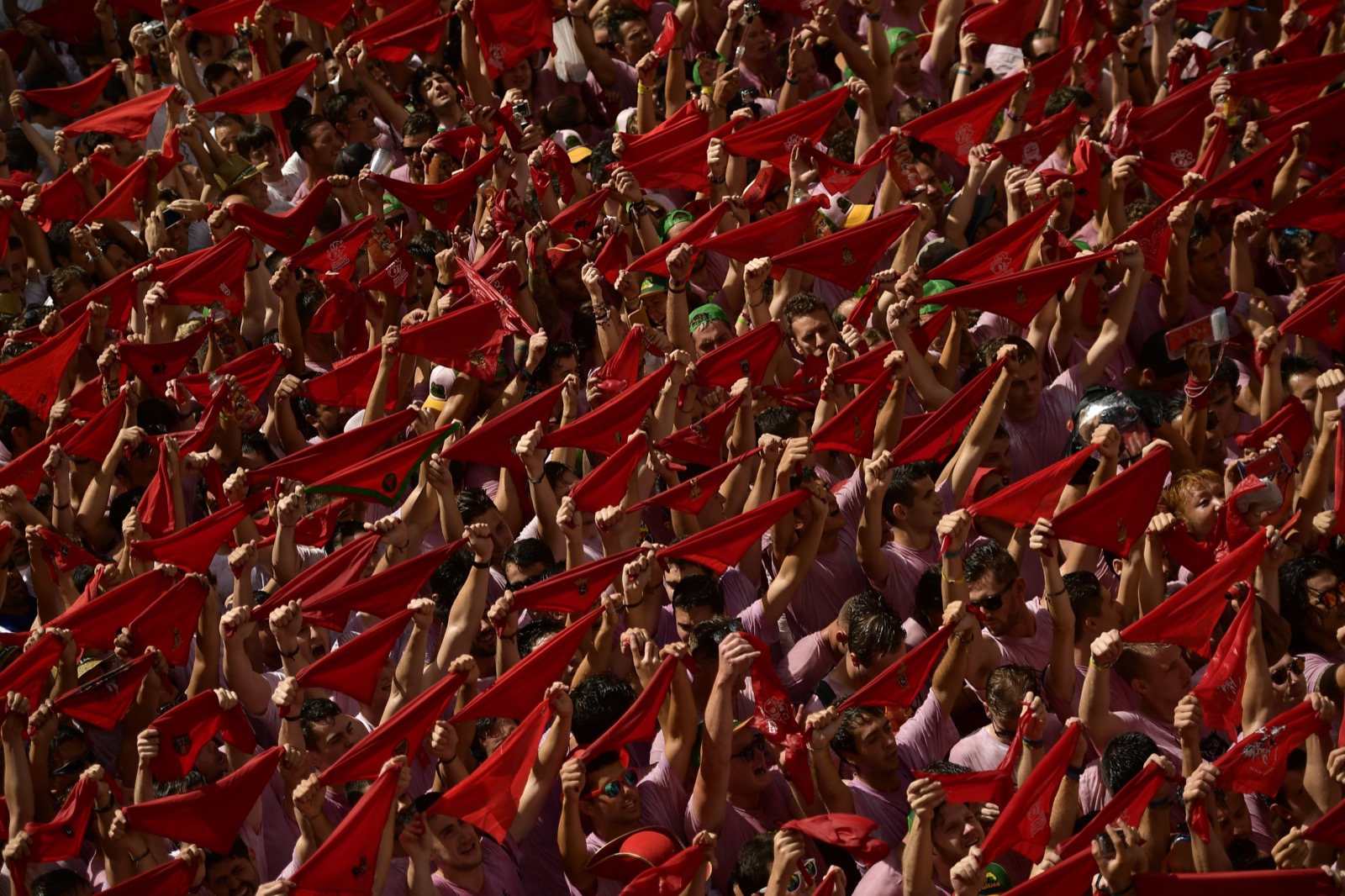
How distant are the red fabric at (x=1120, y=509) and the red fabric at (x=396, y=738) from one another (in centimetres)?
212

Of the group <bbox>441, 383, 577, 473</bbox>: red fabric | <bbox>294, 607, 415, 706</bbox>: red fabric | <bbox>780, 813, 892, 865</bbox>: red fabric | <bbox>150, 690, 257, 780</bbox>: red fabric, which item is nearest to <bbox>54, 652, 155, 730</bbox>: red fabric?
<bbox>150, 690, 257, 780</bbox>: red fabric

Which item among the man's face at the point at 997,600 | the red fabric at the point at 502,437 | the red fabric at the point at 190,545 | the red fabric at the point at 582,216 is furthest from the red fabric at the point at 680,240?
the man's face at the point at 997,600

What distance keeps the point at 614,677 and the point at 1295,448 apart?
107 inches

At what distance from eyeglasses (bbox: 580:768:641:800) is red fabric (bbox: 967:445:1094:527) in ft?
5.18

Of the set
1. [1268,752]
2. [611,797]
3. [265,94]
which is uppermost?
[265,94]

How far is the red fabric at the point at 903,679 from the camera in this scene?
6.11 m

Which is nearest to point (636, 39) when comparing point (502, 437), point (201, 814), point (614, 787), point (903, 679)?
point (502, 437)

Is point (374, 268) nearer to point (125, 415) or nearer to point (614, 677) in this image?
point (125, 415)

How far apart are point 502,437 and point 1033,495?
2024 mm

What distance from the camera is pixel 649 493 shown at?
739cm

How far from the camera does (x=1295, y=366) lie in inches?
295

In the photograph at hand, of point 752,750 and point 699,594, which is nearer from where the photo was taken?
point 752,750

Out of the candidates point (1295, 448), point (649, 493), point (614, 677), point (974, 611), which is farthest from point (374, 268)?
point (1295, 448)

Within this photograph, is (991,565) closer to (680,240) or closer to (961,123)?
(680,240)
